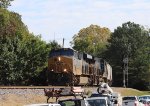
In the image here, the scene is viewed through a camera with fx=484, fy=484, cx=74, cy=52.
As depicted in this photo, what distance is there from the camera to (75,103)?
25.3m

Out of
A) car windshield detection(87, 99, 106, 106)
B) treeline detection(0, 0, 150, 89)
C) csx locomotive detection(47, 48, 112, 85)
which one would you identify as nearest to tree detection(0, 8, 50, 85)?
treeline detection(0, 0, 150, 89)

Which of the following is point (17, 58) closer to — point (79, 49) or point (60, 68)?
point (60, 68)

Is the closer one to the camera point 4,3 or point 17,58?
point 4,3

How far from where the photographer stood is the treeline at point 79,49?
6581 cm

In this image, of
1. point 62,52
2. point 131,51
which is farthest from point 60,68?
point 131,51

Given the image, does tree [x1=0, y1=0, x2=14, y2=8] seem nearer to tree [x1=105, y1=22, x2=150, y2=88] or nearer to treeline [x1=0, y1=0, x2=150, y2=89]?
treeline [x1=0, y1=0, x2=150, y2=89]

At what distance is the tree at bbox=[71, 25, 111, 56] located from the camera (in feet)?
493

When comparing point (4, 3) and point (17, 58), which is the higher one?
point (4, 3)

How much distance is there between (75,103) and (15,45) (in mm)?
44927

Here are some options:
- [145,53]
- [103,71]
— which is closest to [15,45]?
[103,71]

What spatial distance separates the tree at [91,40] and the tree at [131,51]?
1006cm

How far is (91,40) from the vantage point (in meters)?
158

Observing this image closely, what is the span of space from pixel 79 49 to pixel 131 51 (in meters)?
17.9

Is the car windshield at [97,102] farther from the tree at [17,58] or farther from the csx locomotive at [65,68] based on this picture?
the tree at [17,58]
